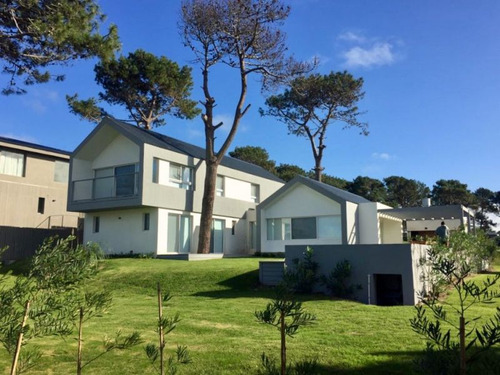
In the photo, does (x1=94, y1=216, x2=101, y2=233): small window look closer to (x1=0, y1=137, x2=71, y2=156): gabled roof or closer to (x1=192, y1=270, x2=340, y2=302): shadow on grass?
(x1=0, y1=137, x2=71, y2=156): gabled roof

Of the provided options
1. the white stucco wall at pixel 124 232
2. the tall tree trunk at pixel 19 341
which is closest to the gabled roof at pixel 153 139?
the white stucco wall at pixel 124 232

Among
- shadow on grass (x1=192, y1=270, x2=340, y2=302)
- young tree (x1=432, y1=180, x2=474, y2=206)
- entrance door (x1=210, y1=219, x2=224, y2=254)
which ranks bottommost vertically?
shadow on grass (x1=192, y1=270, x2=340, y2=302)

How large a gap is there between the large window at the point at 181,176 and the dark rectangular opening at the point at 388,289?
14.0 m

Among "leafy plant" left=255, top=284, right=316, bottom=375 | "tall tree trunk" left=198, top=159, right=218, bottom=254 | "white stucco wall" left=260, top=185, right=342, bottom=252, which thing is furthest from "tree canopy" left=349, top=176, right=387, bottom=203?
"leafy plant" left=255, top=284, right=316, bottom=375

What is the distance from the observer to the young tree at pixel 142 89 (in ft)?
103

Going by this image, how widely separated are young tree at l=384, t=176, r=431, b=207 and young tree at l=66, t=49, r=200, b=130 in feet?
131

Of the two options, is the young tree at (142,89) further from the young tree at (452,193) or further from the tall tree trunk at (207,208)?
the young tree at (452,193)

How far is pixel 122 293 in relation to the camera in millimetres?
14141

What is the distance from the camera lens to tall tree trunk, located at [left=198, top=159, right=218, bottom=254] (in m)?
23.1

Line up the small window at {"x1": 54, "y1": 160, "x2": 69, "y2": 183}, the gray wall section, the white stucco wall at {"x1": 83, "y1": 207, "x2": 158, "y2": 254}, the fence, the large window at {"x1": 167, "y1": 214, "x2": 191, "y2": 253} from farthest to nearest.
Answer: the small window at {"x1": 54, "y1": 160, "x2": 69, "y2": 183}, the fence, the large window at {"x1": 167, "y1": 214, "x2": 191, "y2": 253}, the white stucco wall at {"x1": 83, "y1": 207, "x2": 158, "y2": 254}, the gray wall section

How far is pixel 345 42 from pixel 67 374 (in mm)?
13225

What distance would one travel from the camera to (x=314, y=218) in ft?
77.2

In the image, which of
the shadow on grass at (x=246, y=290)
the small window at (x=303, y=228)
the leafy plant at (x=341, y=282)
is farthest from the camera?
the small window at (x=303, y=228)

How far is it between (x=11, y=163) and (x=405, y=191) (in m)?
52.8
